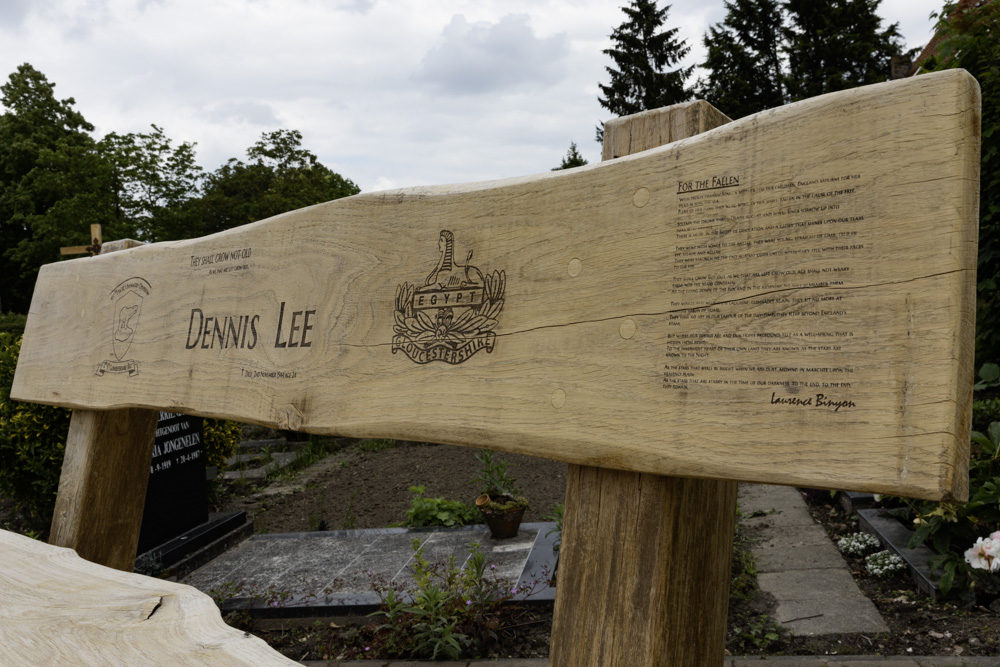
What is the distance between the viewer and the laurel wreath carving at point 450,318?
1.12m

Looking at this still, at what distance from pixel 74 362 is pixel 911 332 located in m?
2.07

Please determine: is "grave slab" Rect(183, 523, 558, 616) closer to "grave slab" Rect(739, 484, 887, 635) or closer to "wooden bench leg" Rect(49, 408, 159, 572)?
"grave slab" Rect(739, 484, 887, 635)

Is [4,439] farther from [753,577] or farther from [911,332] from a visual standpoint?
[911,332]

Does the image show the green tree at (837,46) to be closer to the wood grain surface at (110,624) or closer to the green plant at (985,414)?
the green plant at (985,414)

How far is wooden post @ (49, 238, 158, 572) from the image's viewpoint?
6.57ft

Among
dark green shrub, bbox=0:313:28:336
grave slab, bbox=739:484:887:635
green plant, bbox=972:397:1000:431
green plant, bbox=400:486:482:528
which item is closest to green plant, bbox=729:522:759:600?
grave slab, bbox=739:484:887:635

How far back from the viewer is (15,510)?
4.79 metres

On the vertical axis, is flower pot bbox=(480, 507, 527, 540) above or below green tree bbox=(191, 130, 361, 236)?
below

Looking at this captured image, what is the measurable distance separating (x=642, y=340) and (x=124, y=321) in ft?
4.99

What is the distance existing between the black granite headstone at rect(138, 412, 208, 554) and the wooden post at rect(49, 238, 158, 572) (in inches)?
98.0

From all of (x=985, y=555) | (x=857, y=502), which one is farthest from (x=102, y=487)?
(x=857, y=502)

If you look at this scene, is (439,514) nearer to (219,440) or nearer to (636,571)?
(219,440)

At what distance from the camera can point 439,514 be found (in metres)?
4.81

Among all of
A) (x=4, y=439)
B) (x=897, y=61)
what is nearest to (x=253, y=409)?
(x=4, y=439)
